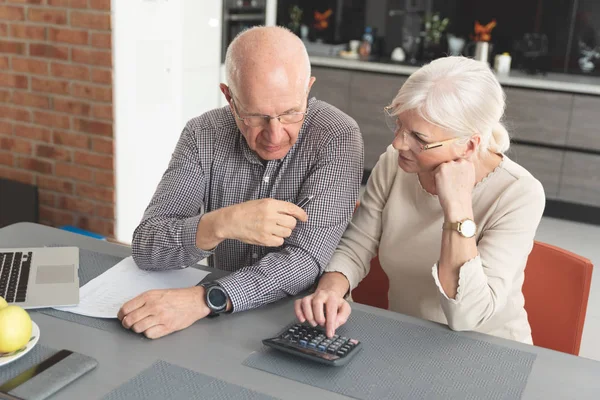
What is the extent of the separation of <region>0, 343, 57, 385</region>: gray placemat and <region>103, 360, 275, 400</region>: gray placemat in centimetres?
18

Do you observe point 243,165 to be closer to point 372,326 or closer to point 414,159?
point 414,159

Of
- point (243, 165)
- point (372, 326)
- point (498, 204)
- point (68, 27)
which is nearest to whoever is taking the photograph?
point (372, 326)

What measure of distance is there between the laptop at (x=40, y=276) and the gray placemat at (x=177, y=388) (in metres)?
0.34

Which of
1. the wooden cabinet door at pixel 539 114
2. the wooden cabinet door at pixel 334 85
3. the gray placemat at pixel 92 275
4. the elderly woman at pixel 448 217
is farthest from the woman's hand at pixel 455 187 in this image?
the wooden cabinet door at pixel 334 85

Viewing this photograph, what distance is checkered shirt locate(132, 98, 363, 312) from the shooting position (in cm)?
154

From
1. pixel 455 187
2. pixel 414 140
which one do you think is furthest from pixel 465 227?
pixel 414 140

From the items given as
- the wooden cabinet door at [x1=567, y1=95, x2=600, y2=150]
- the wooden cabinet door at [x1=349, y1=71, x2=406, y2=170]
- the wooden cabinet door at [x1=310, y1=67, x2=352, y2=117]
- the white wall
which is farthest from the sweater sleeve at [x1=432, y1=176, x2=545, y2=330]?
the wooden cabinet door at [x1=310, y1=67, x2=352, y2=117]

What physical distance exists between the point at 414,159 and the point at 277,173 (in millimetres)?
368

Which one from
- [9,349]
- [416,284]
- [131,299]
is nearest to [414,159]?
[416,284]

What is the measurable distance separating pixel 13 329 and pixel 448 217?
2.94ft

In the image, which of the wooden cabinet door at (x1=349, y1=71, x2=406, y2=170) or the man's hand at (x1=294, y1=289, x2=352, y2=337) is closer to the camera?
the man's hand at (x1=294, y1=289, x2=352, y2=337)

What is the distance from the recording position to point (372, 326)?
1.39 metres

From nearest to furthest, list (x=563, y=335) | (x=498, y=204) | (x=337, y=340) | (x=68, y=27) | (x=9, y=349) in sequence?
(x=9, y=349) → (x=337, y=340) → (x=498, y=204) → (x=563, y=335) → (x=68, y=27)

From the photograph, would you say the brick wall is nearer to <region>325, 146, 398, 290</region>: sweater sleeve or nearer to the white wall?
the white wall
